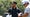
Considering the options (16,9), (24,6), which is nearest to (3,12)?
(16,9)

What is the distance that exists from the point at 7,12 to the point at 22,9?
0.20 metres

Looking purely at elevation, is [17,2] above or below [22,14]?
above

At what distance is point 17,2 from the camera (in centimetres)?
88

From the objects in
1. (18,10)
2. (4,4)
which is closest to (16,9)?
(18,10)

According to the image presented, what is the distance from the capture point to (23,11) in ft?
2.94

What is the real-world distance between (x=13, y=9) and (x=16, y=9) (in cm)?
4

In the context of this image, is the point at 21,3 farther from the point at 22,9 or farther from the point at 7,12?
the point at 7,12

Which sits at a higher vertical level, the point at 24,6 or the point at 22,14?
the point at 24,6

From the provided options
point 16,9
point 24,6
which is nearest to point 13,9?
point 16,9

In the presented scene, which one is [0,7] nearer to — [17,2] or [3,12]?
[3,12]

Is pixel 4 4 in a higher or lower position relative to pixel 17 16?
higher

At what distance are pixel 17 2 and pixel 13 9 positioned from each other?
11 cm

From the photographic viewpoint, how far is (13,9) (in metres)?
0.88

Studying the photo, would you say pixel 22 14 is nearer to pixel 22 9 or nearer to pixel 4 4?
pixel 22 9
